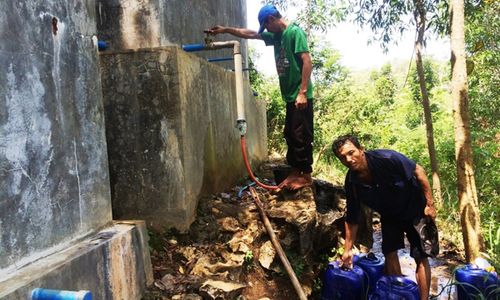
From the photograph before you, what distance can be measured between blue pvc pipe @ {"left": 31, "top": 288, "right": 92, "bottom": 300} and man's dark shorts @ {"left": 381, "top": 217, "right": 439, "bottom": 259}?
113 inches

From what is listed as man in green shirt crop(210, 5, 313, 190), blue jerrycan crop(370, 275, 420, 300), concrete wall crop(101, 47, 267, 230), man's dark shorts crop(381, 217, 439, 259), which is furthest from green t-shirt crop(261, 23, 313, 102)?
blue jerrycan crop(370, 275, 420, 300)

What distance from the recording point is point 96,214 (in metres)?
2.65

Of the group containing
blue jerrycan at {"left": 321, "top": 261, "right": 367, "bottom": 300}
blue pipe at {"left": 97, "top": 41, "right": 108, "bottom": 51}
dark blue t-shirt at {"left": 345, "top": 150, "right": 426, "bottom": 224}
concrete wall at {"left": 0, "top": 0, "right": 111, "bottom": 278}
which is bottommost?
blue jerrycan at {"left": 321, "top": 261, "right": 367, "bottom": 300}

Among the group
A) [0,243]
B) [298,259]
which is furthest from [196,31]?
[0,243]

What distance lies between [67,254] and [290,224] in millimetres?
2355

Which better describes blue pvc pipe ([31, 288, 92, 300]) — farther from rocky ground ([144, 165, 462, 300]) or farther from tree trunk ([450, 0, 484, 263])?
tree trunk ([450, 0, 484, 263])

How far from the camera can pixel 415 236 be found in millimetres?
3736

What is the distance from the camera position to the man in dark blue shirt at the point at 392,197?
344cm

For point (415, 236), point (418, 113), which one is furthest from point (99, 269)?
point (418, 113)

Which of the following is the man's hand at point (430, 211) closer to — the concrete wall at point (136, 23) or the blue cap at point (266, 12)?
the blue cap at point (266, 12)

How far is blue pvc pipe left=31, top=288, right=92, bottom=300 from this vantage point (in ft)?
5.36

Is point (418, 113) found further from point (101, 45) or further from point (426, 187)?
point (101, 45)

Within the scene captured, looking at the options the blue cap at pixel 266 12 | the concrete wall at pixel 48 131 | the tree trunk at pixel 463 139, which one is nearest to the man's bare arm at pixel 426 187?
the tree trunk at pixel 463 139

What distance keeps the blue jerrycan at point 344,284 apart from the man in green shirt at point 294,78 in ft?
3.56
